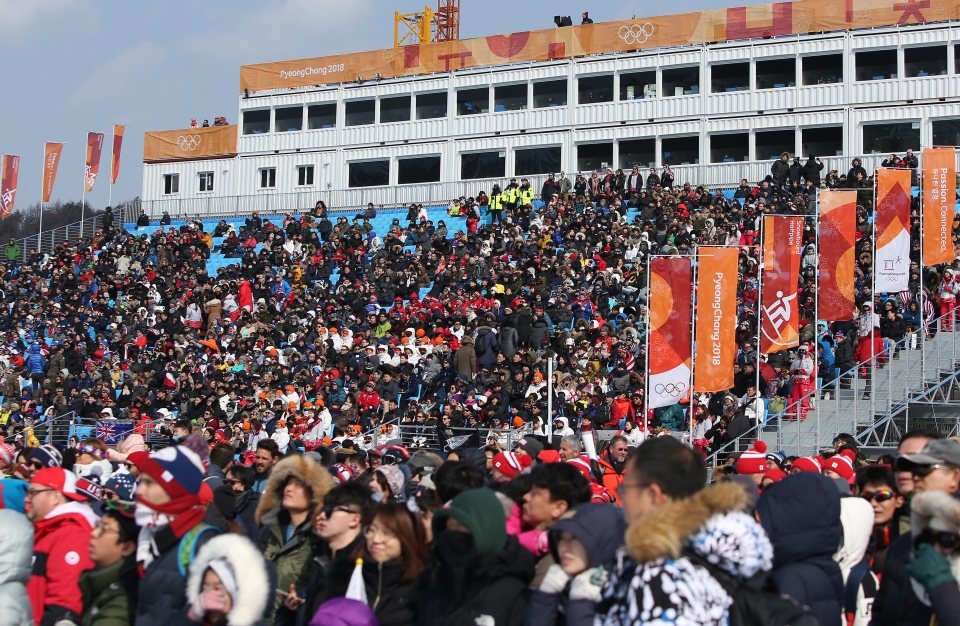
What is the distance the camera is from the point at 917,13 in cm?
3412

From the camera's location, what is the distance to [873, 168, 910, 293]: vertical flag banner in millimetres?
19062

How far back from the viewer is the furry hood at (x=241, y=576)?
5.35 m

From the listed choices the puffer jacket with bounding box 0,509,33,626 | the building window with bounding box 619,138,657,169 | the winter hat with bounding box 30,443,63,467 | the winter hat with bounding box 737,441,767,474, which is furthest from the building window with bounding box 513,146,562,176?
the puffer jacket with bounding box 0,509,33,626

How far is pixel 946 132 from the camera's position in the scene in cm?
3316

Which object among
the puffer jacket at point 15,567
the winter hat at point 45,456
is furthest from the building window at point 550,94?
the puffer jacket at point 15,567

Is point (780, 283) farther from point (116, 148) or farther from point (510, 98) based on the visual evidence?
point (116, 148)

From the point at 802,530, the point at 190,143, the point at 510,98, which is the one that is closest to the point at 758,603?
the point at 802,530

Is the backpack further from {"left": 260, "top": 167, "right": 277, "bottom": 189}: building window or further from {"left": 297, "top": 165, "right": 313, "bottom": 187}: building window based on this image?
{"left": 260, "top": 167, "right": 277, "bottom": 189}: building window

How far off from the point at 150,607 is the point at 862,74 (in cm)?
3267

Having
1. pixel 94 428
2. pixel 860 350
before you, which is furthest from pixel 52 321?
pixel 860 350

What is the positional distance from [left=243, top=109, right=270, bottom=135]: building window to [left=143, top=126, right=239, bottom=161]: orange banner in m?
0.52

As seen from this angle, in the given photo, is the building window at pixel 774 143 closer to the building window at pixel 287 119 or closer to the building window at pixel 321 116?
the building window at pixel 321 116

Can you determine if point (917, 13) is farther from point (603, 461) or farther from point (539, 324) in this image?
point (603, 461)

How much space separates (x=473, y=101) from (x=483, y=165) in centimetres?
241
